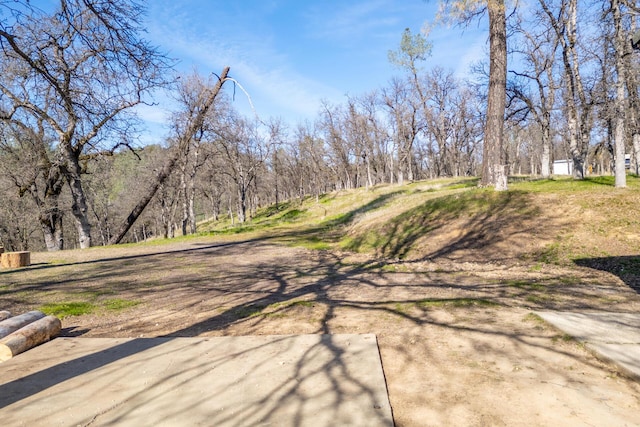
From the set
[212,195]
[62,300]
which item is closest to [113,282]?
[62,300]

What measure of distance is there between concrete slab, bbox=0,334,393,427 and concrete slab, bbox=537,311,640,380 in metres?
2.16

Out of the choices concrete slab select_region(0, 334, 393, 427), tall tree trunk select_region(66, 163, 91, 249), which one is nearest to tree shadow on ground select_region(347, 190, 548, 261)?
concrete slab select_region(0, 334, 393, 427)

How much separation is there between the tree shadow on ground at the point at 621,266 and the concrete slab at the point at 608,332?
2148 millimetres

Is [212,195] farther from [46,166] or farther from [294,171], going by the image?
[46,166]

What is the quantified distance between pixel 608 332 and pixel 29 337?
22.2 ft

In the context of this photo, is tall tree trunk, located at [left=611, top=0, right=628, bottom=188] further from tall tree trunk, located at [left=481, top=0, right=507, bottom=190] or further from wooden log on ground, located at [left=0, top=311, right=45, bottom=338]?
A: wooden log on ground, located at [left=0, top=311, right=45, bottom=338]

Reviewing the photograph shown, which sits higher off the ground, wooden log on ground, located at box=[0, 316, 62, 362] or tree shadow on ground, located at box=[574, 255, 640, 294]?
wooden log on ground, located at box=[0, 316, 62, 362]

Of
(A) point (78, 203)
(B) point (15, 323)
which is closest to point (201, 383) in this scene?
(B) point (15, 323)

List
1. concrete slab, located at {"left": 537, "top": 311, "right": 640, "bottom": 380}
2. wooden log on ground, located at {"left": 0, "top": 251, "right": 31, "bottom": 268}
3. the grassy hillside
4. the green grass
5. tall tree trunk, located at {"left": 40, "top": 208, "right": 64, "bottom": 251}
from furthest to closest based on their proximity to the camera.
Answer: tall tree trunk, located at {"left": 40, "top": 208, "right": 64, "bottom": 251}, wooden log on ground, located at {"left": 0, "top": 251, "right": 31, "bottom": 268}, the grassy hillside, the green grass, concrete slab, located at {"left": 537, "top": 311, "right": 640, "bottom": 380}

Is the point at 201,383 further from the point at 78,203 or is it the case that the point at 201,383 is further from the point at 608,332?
the point at 78,203

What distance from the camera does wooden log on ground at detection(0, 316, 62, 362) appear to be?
4.08 meters

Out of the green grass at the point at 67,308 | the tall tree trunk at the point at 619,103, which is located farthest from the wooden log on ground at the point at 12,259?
the tall tree trunk at the point at 619,103

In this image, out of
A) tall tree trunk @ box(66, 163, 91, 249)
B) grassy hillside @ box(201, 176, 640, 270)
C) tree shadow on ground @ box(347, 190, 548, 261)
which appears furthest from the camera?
tall tree trunk @ box(66, 163, 91, 249)

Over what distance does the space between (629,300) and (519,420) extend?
3.95 m
